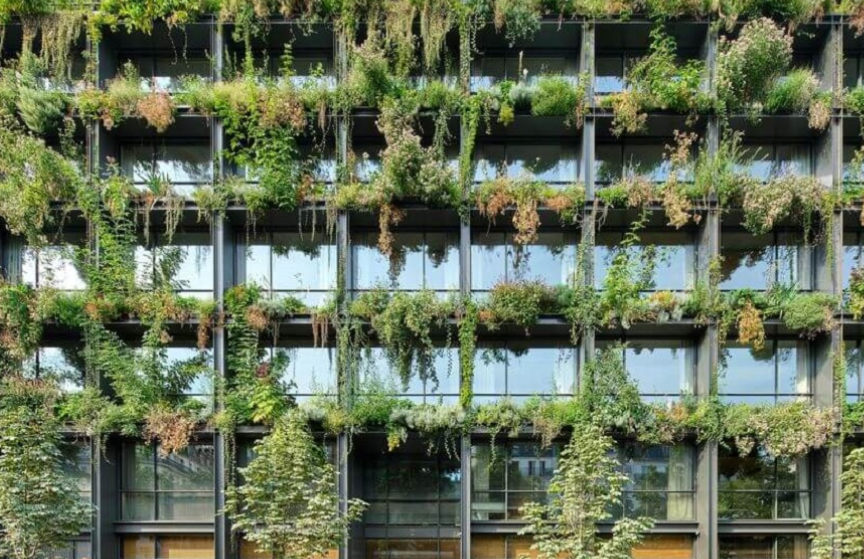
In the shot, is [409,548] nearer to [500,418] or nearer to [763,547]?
[500,418]

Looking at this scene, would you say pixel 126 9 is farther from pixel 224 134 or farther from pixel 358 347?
pixel 358 347

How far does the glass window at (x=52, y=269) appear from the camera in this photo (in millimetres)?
13203

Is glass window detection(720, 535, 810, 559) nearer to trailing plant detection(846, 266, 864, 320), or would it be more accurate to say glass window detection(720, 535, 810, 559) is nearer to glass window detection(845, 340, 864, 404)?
glass window detection(845, 340, 864, 404)

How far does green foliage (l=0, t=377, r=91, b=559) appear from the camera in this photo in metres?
9.98

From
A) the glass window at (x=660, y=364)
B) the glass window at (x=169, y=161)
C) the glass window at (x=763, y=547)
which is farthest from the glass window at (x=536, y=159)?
the glass window at (x=763, y=547)

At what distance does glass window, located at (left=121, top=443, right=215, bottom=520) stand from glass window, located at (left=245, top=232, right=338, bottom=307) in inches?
165

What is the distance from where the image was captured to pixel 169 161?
13.9 meters

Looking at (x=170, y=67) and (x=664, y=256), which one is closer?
(x=664, y=256)

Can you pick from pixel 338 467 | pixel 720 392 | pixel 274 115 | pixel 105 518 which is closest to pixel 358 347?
pixel 338 467

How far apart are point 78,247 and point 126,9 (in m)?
5.62

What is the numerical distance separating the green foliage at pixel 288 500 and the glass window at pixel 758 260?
10.4 m

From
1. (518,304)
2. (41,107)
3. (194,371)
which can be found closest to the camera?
(518,304)

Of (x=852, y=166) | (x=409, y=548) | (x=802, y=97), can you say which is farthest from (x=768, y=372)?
(x=409, y=548)

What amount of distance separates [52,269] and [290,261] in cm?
562
